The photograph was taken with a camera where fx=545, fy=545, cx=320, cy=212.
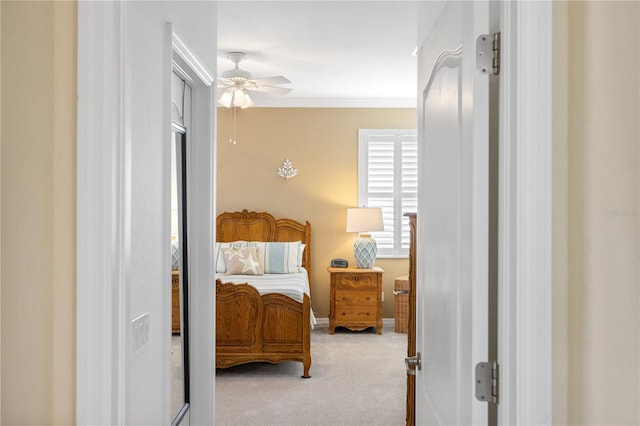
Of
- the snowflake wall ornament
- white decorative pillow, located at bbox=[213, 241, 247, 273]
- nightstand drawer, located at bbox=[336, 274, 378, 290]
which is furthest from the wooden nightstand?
the snowflake wall ornament

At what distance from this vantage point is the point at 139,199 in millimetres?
1601

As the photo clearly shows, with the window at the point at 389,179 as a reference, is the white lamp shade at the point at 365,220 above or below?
below

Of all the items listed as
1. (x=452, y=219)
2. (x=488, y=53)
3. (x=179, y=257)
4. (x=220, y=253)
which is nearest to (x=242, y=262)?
(x=220, y=253)

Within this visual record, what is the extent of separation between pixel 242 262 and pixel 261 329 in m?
1.42

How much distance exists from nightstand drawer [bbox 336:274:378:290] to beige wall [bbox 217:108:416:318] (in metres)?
0.55

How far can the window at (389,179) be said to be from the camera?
6562mm

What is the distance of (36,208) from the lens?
1.12 metres

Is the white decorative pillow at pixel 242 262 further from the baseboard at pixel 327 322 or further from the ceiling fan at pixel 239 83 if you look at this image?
the ceiling fan at pixel 239 83

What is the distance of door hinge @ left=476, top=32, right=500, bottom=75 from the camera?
1.20 m

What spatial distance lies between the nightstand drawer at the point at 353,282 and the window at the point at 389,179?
621 millimetres

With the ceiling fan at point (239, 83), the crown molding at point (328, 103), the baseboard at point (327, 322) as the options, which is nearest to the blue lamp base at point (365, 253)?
the baseboard at point (327, 322)

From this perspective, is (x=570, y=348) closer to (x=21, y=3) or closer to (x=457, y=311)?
(x=457, y=311)

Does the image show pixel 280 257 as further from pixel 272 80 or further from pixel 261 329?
pixel 272 80

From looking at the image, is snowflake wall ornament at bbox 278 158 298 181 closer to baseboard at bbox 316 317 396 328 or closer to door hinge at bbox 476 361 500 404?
baseboard at bbox 316 317 396 328
